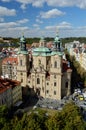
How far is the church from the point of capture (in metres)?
73.9

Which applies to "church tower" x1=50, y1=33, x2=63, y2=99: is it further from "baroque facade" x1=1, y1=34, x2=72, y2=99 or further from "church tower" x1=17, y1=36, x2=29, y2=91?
"church tower" x1=17, y1=36, x2=29, y2=91

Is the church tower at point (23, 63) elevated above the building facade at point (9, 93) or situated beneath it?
elevated above

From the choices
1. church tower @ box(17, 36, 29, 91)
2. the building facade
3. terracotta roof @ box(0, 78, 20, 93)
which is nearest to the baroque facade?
church tower @ box(17, 36, 29, 91)

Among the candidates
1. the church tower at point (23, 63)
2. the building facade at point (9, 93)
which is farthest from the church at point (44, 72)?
the building facade at point (9, 93)

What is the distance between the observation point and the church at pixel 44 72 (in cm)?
7388

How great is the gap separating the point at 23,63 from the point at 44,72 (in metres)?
6.86

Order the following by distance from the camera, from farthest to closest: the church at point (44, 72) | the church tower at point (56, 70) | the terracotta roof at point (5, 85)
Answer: the church at point (44, 72)
the church tower at point (56, 70)
the terracotta roof at point (5, 85)

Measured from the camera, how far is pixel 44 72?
75062 mm

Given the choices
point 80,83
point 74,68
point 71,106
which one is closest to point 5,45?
point 74,68

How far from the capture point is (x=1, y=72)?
340 feet

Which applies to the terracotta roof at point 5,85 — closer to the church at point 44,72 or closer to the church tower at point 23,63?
the church tower at point 23,63

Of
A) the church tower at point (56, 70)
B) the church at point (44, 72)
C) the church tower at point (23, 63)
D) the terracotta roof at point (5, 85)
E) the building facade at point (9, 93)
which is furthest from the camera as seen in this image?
the church tower at point (23, 63)

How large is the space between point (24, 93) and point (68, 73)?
14385 millimetres

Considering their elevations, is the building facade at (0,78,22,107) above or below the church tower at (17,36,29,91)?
below
